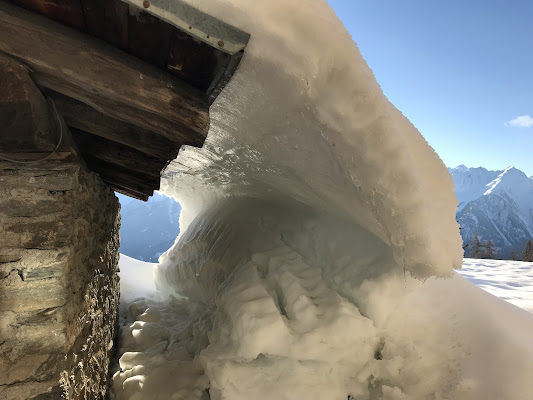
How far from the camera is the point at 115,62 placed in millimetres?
1104

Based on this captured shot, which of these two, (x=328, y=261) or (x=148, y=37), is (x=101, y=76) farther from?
(x=328, y=261)

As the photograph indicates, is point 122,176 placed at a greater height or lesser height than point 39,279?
greater

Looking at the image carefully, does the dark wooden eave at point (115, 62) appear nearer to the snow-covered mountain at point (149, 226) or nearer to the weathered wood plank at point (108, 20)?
the weathered wood plank at point (108, 20)

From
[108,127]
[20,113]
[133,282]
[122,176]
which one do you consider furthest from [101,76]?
[133,282]

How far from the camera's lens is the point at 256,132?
5.66ft

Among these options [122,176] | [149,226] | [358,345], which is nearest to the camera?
[358,345]

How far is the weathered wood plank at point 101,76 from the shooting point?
1.01 m

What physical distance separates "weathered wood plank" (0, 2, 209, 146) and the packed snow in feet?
0.90

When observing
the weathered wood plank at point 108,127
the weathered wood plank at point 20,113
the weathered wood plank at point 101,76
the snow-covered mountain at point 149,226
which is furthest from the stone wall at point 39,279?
the snow-covered mountain at point 149,226

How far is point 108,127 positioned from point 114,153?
0.40 meters

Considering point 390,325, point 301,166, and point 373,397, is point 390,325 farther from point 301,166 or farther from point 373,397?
point 301,166

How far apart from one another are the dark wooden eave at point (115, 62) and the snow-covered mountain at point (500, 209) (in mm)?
40824

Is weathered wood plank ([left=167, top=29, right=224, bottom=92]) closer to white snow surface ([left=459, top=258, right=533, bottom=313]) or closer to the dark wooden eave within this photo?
the dark wooden eave

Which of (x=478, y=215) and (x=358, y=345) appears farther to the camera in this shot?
(x=478, y=215)
